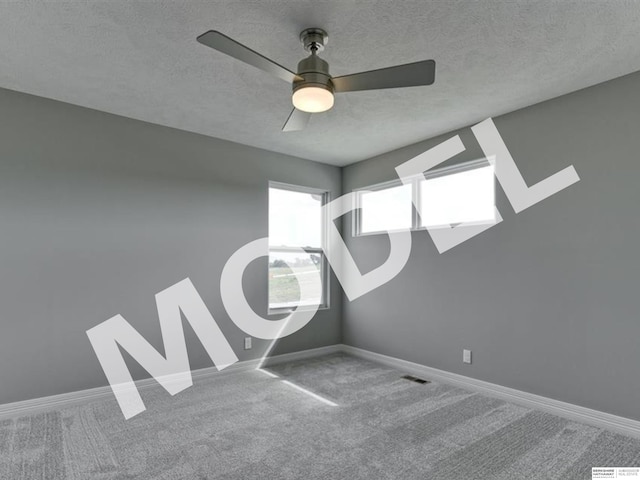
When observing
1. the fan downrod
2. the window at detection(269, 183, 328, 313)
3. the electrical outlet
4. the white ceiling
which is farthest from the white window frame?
the fan downrod

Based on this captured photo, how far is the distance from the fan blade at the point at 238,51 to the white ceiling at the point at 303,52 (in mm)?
308

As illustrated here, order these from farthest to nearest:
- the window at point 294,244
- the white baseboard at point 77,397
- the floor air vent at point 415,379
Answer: the window at point 294,244 < the floor air vent at point 415,379 < the white baseboard at point 77,397

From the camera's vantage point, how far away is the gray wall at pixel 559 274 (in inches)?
104

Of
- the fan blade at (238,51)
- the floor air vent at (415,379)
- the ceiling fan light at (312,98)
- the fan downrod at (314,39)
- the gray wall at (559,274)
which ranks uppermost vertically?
the fan downrod at (314,39)

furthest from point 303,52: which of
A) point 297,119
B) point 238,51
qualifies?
point 238,51

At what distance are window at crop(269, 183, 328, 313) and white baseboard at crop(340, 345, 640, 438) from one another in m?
1.26

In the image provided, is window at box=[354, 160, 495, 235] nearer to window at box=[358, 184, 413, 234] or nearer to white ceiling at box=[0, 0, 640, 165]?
window at box=[358, 184, 413, 234]

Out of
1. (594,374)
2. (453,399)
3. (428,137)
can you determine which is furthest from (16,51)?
(594,374)

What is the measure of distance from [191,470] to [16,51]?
2.86 metres

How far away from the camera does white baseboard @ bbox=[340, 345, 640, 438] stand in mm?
2588

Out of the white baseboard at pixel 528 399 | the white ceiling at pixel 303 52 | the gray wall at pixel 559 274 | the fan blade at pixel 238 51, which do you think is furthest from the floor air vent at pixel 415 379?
the fan blade at pixel 238 51

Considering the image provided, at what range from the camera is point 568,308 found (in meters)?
2.90

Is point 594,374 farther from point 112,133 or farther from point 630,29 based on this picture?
point 112,133

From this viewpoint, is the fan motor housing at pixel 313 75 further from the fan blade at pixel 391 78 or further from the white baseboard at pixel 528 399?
the white baseboard at pixel 528 399
